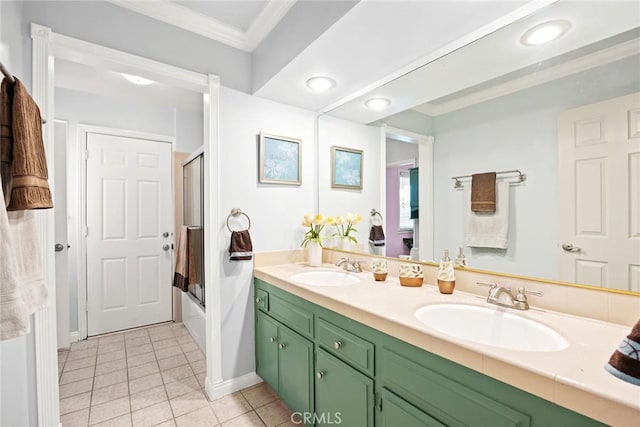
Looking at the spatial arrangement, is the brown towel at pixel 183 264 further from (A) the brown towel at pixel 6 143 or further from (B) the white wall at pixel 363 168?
(A) the brown towel at pixel 6 143

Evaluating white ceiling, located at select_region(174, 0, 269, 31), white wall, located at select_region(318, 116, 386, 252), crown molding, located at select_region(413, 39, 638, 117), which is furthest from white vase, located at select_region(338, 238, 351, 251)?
white ceiling, located at select_region(174, 0, 269, 31)

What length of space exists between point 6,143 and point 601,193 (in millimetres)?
1956

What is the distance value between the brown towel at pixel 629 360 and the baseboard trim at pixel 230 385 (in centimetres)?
202

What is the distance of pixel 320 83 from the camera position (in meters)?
1.90

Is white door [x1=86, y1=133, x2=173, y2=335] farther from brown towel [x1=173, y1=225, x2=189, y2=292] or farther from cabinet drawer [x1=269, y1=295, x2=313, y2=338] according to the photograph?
cabinet drawer [x1=269, y1=295, x2=313, y2=338]

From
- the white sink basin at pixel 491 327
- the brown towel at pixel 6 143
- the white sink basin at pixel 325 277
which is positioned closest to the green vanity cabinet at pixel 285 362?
the white sink basin at pixel 325 277

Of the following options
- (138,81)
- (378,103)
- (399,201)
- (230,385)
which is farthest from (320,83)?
(230,385)

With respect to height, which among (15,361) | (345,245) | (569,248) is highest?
(569,248)

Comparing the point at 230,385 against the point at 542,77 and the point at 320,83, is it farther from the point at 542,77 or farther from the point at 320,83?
the point at 542,77

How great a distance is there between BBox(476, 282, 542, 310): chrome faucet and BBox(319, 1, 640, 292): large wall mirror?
10 centimetres

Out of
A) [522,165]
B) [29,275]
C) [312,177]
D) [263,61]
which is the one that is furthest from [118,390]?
[522,165]

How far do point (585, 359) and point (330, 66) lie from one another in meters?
1.68

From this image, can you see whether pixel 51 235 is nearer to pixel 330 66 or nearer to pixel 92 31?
pixel 92 31

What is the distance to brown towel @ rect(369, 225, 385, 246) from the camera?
196cm
